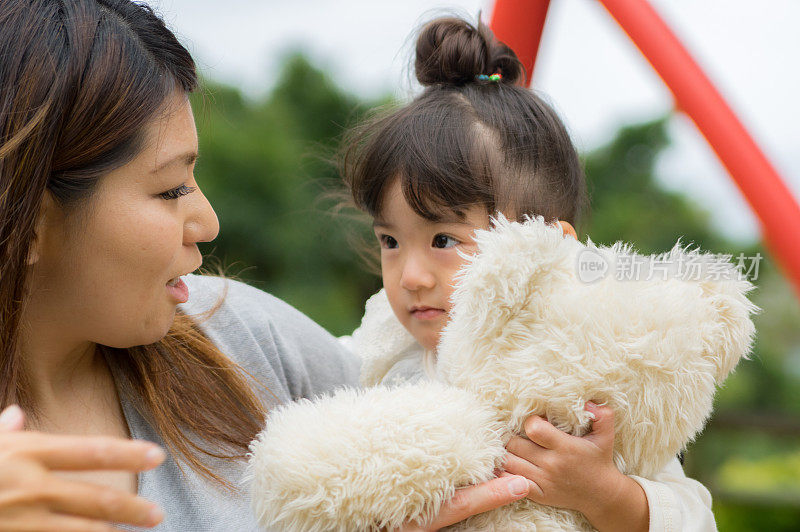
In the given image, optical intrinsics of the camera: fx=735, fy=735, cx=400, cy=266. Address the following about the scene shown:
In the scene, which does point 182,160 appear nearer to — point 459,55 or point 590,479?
point 459,55

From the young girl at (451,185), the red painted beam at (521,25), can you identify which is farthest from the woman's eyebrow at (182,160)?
the red painted beam at (521,25)

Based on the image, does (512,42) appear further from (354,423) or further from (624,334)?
(354,423)

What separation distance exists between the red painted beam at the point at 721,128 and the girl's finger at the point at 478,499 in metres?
0.60

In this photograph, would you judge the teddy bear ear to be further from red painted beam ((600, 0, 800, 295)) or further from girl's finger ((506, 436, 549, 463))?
girl's finger ((506, 436, 549, 463))

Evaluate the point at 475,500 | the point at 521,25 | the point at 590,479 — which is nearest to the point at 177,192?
the point at 475,500

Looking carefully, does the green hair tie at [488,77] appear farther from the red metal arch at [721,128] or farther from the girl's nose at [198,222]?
the girl's nose at [198,222]

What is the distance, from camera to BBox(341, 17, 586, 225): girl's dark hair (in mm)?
1428

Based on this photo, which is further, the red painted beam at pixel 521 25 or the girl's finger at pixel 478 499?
the red painted beam at pixel 521 25

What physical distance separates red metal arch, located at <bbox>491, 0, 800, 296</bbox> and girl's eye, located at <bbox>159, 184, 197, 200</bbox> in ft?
3.08

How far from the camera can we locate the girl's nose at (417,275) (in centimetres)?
139

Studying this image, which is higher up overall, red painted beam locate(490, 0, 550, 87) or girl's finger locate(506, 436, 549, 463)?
red painted beam locate(490, 0, 550, 87)

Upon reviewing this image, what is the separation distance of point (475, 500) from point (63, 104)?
0.85 m

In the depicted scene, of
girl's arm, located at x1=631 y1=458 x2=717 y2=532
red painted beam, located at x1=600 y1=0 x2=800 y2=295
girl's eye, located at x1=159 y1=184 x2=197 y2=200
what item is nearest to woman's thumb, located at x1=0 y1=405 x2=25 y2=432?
girl's eye, located at x1=159 y1=184 x2=197 y2=200

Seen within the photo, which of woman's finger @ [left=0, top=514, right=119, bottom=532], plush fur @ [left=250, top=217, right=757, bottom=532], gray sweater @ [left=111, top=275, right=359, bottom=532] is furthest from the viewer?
gray sweater @ [left=111, top=275, right=359, bottom=532]
